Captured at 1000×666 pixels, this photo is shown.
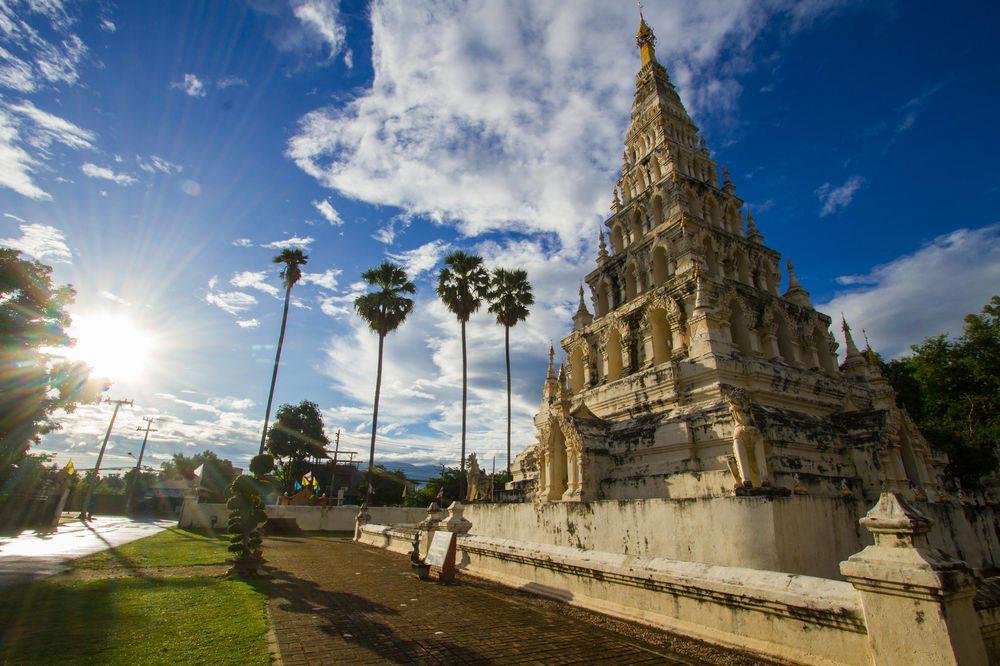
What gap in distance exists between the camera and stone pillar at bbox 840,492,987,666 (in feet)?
12.6

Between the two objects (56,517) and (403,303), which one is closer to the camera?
(56,517)

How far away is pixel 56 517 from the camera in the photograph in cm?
3011

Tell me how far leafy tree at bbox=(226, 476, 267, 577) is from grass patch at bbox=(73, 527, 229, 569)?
2843mm

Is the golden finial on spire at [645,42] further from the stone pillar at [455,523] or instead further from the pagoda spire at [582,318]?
the stone pillar at [455,523]

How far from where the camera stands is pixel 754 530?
8297 millimetres

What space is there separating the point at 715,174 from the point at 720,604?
24.1 m

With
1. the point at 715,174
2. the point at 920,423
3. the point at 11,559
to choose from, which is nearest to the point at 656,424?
the point at 715,174

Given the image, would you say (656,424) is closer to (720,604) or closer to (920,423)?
(720,604)

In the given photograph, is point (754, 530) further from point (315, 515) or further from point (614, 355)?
point (315, 515)

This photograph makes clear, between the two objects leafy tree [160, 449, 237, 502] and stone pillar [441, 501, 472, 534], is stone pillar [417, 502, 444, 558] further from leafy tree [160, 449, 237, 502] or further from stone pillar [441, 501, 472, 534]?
leafy tree [160, 449, 237, 502]

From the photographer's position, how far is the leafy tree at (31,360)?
1917 centimetres

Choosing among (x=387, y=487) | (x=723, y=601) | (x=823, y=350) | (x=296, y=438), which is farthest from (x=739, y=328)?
(x=296, y=438)

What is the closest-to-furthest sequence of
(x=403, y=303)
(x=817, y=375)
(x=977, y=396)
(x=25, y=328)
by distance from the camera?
(x=817, y=375)
(x=25, y=328)
(x=977, y=396)
(x=403, y=303)

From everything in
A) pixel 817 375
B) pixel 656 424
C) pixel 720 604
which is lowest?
pixel 720 604
